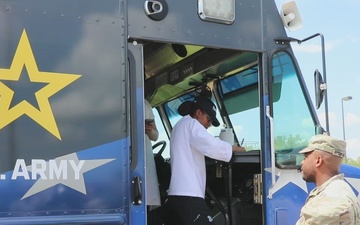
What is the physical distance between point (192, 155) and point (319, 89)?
3.53 ft

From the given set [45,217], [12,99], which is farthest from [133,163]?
[12,99]

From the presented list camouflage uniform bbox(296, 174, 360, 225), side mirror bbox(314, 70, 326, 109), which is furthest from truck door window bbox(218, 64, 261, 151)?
camouflage uniform bbox(296, 174, 360, 225)

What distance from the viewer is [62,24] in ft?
9.99

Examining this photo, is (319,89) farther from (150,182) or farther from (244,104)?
(150,182)

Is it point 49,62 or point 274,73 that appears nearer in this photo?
point 49,62

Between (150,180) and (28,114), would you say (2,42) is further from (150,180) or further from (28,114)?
(150,180)

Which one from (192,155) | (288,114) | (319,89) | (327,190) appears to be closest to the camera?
(327,190)

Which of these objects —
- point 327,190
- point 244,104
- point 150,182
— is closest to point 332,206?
point 327,190

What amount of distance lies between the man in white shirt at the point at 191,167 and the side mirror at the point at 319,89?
2.38 ft

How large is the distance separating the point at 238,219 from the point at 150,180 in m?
0.92

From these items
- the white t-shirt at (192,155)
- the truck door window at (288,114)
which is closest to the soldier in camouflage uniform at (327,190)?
the truck door window at (288,114)

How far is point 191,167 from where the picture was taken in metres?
3.92

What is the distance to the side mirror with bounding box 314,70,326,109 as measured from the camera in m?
3.73

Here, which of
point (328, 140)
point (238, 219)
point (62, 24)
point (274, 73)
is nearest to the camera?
point (328, 140)
